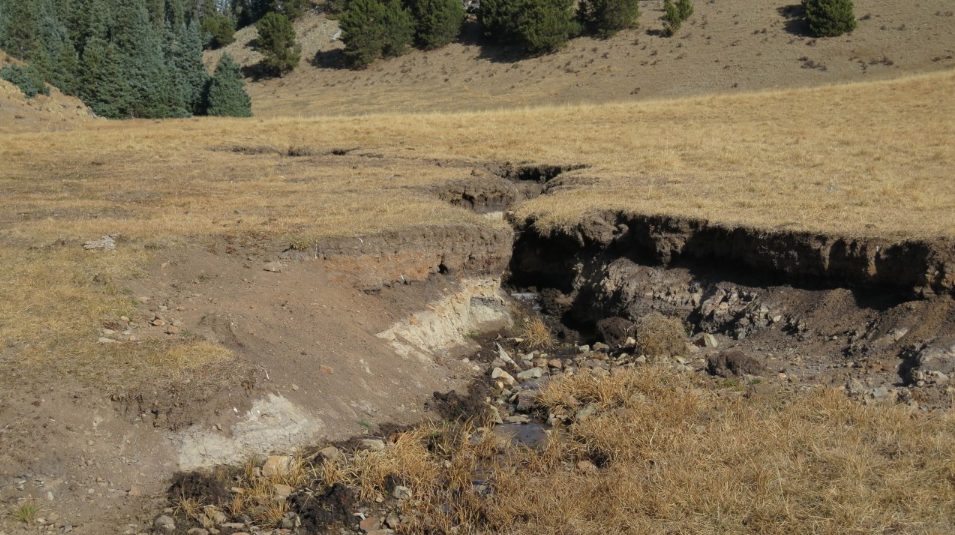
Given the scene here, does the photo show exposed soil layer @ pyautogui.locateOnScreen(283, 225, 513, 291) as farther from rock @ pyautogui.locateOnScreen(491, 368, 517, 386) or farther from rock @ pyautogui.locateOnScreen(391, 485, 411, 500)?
rock @ pyautogui.locateOnScreen(391, 485, 411, 500)

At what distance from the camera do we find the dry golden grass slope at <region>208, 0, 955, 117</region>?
147 feet

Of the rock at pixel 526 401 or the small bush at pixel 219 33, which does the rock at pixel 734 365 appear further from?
the small bush at pixel 219 33

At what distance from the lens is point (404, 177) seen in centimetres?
1889

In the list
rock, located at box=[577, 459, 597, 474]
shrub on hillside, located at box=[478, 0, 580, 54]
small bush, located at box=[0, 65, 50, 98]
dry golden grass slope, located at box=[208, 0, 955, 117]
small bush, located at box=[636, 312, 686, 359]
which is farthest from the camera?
shrub on hillside, located at box=[478, 0, 580, 54]

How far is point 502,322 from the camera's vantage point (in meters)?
13.2

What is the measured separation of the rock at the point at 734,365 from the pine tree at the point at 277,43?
A: 59.3 meters

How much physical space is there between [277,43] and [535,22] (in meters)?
21.2

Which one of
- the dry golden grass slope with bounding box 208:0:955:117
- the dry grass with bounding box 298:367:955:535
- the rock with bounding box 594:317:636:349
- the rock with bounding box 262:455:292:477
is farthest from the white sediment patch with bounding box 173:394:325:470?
the dry golden grass slope with bounding box 208:0:955:117

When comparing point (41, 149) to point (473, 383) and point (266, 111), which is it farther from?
point (266, 111)

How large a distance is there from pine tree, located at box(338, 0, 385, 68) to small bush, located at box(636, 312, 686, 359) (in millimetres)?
54683

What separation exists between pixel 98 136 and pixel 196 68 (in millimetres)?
26180

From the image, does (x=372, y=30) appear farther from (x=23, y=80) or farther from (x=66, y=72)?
(x=23, y=80)

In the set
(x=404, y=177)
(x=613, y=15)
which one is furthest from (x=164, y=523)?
(x=613, y=15)

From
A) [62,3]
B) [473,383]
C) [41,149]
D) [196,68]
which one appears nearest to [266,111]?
[196,68]
